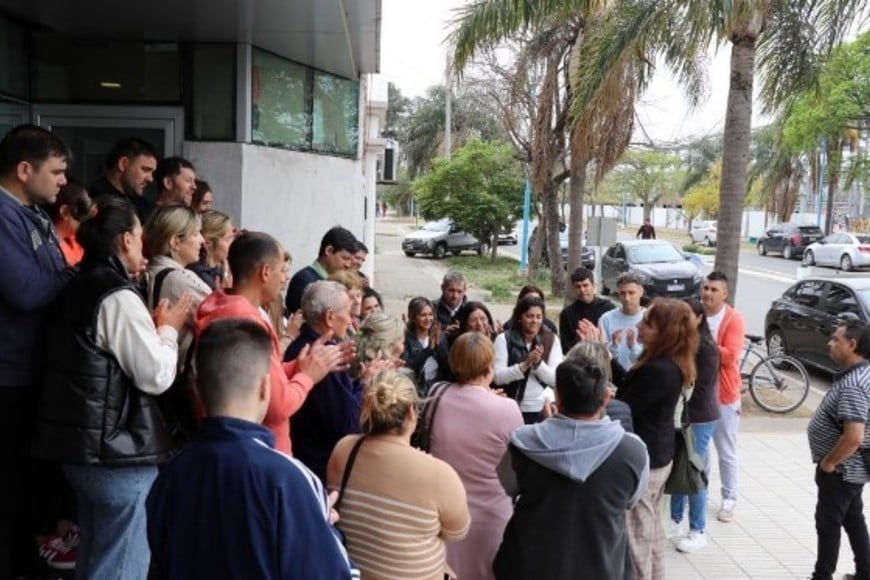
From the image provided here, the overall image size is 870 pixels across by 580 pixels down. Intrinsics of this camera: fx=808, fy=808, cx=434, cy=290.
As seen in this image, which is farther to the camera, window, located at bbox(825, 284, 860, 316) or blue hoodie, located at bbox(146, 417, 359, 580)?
window, located at bbox(825, 284, 860, 316)

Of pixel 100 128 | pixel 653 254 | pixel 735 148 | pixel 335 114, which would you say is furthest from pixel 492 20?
pixel 653 254

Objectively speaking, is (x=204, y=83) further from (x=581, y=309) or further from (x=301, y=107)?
(x=581, y=309)

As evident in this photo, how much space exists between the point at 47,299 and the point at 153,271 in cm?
55

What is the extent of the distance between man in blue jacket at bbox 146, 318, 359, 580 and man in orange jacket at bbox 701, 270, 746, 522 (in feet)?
15.8

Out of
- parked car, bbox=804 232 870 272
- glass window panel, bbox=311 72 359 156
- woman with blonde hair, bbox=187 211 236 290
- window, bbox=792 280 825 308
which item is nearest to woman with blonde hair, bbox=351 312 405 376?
woman with blonde hair, bbox=187 211 236 290

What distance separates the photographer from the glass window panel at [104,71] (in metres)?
8.58

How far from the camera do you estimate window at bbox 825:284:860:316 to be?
469 inches

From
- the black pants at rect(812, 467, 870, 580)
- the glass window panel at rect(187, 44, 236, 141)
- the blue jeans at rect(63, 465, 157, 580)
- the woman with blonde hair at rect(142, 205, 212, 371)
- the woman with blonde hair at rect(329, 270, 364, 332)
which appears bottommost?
the black pants at rect(812, 467, 870, 580)

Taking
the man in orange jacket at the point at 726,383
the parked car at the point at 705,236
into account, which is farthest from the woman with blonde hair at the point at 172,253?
the parked car at the point at 705,236

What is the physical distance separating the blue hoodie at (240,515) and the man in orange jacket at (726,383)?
482 centimetres

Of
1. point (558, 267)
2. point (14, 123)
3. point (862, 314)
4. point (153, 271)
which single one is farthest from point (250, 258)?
point (558, 267)

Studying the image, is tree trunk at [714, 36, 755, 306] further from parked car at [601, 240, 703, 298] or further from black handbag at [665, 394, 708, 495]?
parked car at [601, 240, 703, 298]

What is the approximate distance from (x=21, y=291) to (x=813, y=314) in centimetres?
1198

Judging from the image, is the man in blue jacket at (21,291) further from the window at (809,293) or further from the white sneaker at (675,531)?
the window at (809,293)
